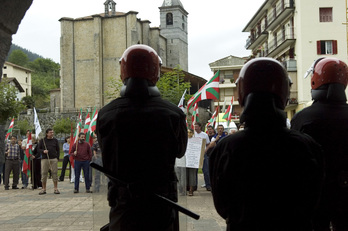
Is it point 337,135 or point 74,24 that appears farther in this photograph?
point 74,24


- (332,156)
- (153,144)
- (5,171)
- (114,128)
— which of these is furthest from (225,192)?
(5,171)

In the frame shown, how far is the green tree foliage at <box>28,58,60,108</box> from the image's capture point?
117m

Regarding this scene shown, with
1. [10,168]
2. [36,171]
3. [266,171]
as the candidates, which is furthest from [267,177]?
[10,168]

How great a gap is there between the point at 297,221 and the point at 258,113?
0.64 meters

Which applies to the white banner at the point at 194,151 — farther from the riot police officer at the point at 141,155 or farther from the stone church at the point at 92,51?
the stone church at the point at 92,51

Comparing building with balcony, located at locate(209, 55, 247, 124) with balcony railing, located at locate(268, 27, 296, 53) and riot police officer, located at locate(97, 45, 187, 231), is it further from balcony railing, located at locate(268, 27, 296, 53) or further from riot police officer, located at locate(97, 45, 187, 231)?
riot police officer, located at locate(97, 45, 187, 231)

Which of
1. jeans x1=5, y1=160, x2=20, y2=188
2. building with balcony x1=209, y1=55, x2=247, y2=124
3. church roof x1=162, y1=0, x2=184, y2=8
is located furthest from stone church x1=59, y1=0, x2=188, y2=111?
jeans x1=5, y1=160, x2=20, y2=188

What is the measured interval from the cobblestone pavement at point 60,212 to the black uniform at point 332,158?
2181 millimetres

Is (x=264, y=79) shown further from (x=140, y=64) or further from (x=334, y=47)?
(x=334, y=47)

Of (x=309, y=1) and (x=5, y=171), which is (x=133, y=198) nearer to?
(x=5, y=171)

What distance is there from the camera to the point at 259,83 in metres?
2.86

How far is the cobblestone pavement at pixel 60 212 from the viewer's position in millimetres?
8877

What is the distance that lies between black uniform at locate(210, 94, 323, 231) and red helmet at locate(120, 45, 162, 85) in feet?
3.98

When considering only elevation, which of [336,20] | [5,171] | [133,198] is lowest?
[5,171]
